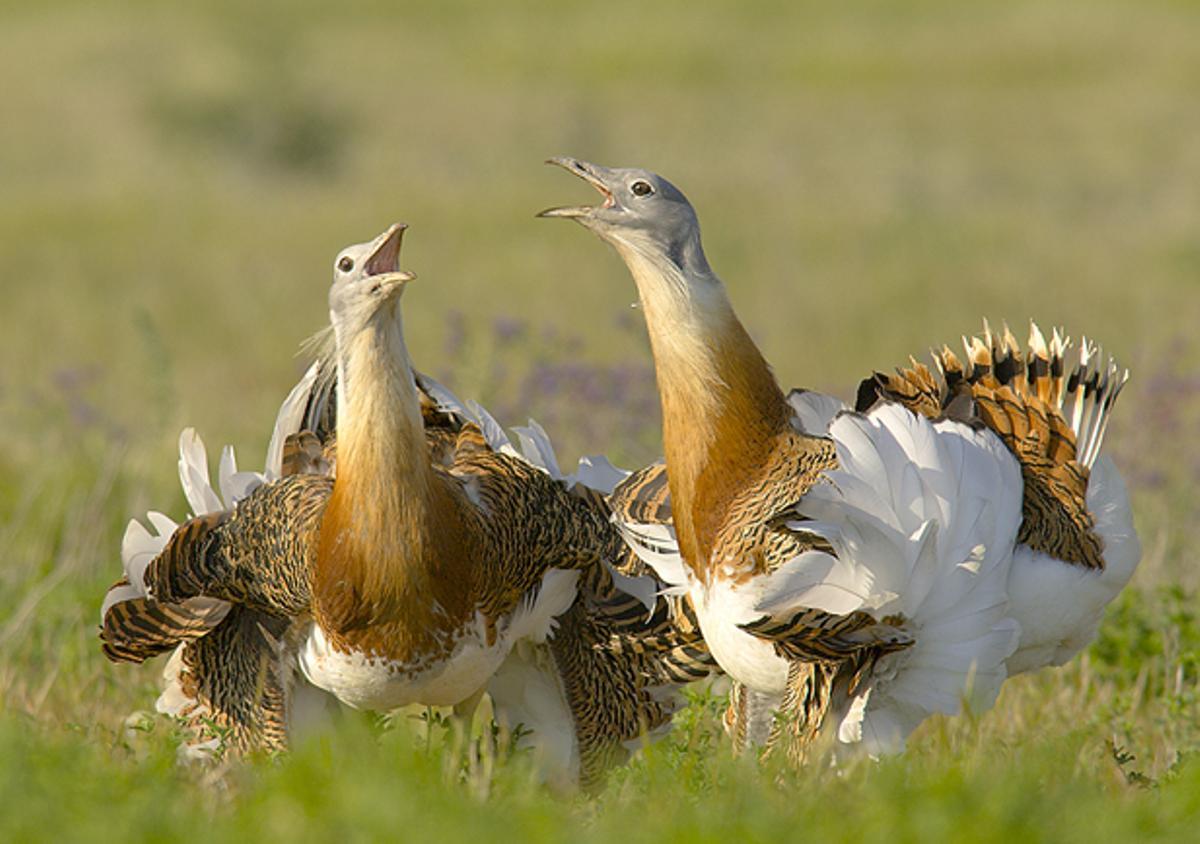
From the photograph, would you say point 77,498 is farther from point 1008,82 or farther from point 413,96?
point 1008,82

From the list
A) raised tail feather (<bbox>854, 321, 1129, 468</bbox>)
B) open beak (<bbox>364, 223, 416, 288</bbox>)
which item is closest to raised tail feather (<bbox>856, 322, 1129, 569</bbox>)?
raised tail feather (<bbox>854, 321, 1129, 468</bbox>)

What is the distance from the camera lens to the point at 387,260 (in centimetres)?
396

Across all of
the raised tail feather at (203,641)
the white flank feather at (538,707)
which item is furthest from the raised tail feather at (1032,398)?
the raised tail feather at (203,641)

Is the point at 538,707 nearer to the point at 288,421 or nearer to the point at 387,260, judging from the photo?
the point at 288,421

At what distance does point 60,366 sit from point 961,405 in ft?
21.9

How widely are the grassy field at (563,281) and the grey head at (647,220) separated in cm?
114

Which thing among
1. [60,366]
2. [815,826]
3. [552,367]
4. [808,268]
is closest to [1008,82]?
[808,268]

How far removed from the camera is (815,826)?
2557mm

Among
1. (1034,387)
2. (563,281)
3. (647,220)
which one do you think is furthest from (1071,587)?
(563,281)

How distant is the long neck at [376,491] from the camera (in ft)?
12.6

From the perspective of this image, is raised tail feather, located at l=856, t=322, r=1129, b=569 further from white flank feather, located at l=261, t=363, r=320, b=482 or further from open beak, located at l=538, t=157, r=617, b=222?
white flank feather, located at l=261, t=363, r=320, b=482

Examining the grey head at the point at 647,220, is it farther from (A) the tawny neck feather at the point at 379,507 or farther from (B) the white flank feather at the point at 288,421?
(B) the white flank feather at the point at 288,421

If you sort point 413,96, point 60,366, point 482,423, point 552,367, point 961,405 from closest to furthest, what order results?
point 961,405 → point 482,423 → point 552,367 → point 60,366 → point 413,96

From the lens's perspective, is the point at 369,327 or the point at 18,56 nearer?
the point at 369,327
